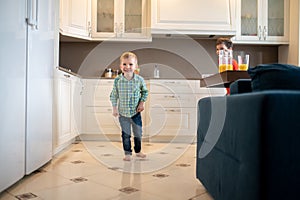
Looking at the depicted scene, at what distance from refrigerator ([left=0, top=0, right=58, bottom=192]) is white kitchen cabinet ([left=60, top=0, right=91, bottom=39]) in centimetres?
112

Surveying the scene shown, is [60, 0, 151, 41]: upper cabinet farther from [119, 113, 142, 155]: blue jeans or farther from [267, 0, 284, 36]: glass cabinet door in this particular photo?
[267, 0, 284, 36]: glass cabinet door

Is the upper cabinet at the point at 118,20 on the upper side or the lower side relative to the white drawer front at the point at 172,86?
upper

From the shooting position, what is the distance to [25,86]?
178cm

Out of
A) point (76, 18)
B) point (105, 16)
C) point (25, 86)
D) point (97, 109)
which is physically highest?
point (105, 16)

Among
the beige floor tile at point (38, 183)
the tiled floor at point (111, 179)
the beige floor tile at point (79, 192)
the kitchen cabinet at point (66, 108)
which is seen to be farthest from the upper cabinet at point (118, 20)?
the beige floor tile at point (79, 192)

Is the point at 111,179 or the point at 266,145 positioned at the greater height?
the point at 266,145

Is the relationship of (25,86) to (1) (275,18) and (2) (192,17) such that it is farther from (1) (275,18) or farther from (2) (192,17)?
(1) (275,18)

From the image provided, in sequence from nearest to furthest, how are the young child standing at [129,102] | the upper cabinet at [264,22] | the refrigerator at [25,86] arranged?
the refrigerator at [25,86] → the young child standing at [129,102] → the upper cabinet at [264,22]

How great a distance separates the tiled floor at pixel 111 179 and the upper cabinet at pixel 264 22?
203 centimetres

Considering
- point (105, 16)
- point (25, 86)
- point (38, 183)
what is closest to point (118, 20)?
point (105, 16)

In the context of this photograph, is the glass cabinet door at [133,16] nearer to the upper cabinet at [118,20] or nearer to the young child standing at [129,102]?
the upper cabinet at [118,20]

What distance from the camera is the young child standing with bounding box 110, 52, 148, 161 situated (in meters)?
2.66

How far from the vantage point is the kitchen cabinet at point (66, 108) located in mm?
2582

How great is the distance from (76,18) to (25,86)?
2.05m
